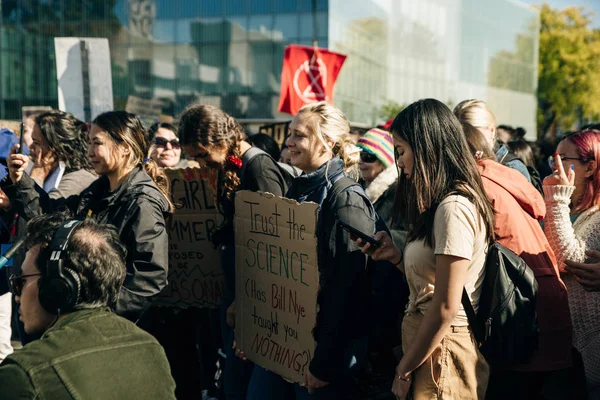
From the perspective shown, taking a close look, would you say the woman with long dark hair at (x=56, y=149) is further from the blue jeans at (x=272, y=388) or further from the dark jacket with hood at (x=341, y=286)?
the dark jacket with hood at (x=341, y=286)

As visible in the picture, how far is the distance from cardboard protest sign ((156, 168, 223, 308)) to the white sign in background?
2597 mm

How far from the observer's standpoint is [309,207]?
3.38 metres

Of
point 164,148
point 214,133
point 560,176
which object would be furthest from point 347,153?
point 164,148

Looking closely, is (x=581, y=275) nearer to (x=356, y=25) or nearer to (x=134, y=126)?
(x=134, y=126)

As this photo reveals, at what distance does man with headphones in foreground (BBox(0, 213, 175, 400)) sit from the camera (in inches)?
83.4

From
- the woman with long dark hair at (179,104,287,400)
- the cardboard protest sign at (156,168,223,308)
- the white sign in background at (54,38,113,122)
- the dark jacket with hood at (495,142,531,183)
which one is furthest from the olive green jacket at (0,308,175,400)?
the white sign in background at (54,38,113,122)

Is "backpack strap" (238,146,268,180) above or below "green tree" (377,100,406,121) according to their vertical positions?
above

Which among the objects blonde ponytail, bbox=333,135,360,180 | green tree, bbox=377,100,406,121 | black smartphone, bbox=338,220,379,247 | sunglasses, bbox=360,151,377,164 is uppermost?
blonde ponytail, bbox=333,135,360,180

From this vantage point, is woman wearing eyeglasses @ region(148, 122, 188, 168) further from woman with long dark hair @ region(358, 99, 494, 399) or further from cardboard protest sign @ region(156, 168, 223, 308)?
woman with long dark hair @ region(358, 99, 494, 399)

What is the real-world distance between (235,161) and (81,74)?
340cm

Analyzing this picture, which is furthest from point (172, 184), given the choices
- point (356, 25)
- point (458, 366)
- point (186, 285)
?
point (356, 25)

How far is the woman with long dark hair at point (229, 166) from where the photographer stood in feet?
13.7

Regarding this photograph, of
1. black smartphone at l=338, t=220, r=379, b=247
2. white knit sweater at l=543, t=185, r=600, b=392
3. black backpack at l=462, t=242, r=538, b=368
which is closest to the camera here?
black backpack at l=462, t=242, r=538, b=368

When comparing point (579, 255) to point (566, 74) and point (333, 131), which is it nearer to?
point (333, 131)
